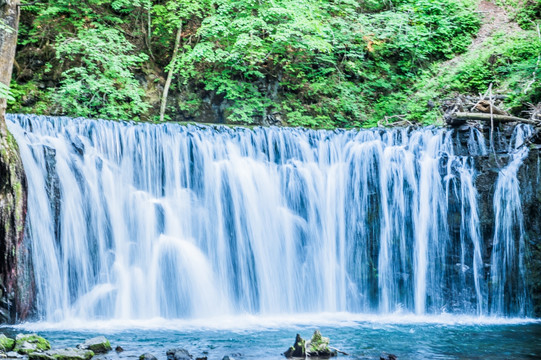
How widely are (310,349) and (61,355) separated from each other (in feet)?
8.63

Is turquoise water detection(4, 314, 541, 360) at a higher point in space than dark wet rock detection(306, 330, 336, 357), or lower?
lower

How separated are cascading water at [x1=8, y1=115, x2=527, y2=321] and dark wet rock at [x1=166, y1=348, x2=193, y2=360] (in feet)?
10.3

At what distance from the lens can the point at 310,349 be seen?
6.20 m

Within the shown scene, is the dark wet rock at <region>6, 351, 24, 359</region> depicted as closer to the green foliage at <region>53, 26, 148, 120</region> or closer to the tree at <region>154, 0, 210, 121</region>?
the green foliage at <region>53, 26, 148, 120</region>

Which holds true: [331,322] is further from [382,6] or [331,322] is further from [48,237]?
[382,6]

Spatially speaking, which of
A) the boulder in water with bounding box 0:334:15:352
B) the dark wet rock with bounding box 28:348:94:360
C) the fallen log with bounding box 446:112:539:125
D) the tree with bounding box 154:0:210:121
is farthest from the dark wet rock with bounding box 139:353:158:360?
the tree with bounding box 154:0:210:121

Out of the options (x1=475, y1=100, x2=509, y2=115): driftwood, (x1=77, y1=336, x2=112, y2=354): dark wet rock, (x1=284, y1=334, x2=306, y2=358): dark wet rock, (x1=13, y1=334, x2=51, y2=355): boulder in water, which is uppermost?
(x1=475, y1=100, x2=509, y2=115): driftwood

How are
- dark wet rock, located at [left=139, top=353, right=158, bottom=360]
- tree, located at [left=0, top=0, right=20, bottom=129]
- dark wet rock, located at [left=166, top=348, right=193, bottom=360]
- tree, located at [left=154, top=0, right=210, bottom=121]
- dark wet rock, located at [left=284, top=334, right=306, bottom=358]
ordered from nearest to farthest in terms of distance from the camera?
dark wet rock, located at [left=139, top=353, right=158, bottom=360] < dark wet rock, located at [left=166, top=348, right=193, bottom=360] < dark wet rock, located at [left=284, top=334, right=306, bottom=358] < tree, located at [left=0, top=0, right=20, bottom=129] < tree, located at [left=154, top=0, right=210, bottom=121]

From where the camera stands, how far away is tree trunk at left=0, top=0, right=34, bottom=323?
7884 mm

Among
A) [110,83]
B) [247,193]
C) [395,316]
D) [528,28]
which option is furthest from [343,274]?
[528,28]

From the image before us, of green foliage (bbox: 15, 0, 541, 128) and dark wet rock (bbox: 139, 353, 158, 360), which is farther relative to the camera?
green foliage (bbox: 15, 0, 541, 128)

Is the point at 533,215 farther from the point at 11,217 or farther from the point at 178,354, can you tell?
the point at 11,217

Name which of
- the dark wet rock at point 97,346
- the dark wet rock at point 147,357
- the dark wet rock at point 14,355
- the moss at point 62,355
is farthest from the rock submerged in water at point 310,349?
the dark wet rock at point 14,355

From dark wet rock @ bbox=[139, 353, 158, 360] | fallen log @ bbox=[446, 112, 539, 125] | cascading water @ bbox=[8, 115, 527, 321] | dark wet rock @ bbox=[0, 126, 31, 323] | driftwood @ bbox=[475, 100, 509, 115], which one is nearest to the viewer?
dark wet rock @ bbox=[139, 353, 158, 360]
